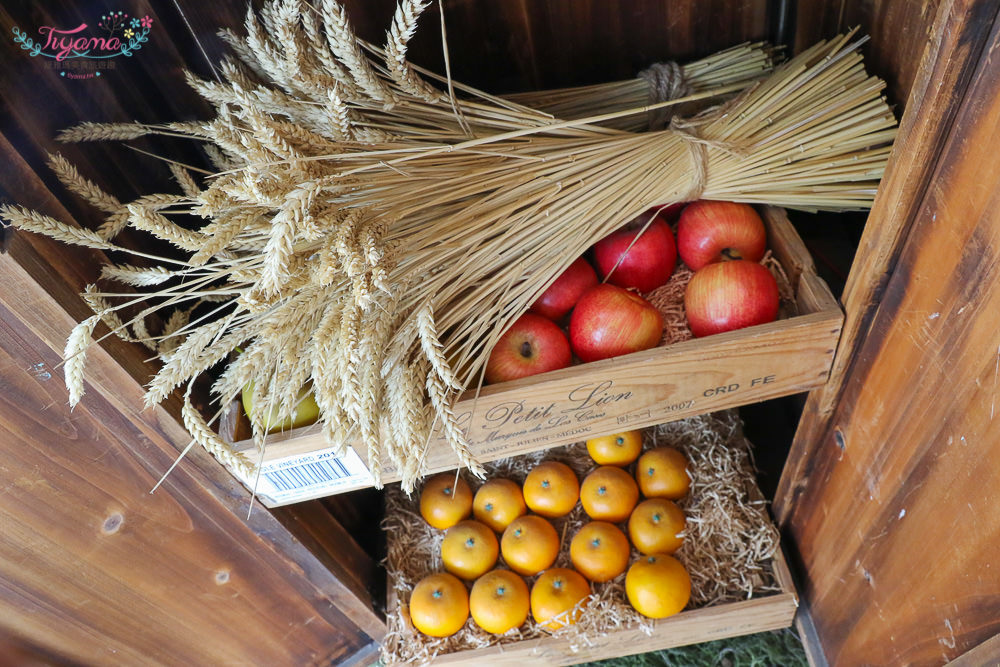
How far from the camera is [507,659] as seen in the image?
1.17 metres

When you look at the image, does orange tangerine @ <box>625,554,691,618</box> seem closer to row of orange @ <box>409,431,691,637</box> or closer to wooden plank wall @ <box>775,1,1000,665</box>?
row of orange @ <box>409,431,691,637</box>

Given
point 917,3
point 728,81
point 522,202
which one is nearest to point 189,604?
point 522,202

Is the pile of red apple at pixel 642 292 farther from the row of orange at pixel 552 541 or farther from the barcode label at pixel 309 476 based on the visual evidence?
the row of orange at pixel 552 541

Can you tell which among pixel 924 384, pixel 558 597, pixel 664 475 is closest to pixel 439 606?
pixel 558 597

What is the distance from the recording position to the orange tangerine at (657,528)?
1.18 metres

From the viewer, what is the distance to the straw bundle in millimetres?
640

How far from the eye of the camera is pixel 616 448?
Result: 4.11ft

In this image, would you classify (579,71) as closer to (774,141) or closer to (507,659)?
(774,141)

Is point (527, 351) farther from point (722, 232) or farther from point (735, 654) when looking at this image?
point (735, 654)

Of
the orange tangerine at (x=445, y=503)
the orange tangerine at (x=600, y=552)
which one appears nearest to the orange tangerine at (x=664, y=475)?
the orange tangerine at (x=600, y=552)

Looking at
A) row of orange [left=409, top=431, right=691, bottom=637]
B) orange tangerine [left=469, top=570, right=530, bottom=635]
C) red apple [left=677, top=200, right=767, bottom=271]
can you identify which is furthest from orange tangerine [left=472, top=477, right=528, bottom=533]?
red apple [left=677, top=200, right=767, bottom=271]

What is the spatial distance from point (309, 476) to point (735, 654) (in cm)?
89

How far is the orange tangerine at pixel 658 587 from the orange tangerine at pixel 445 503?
1.09 feet

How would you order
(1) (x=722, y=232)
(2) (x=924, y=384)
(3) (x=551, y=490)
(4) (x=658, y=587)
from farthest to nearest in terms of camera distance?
(3) (x=551, y=490) < (4) (x=658, y=587) < (1) (x=722, y=232) < (2) (x=924, y=384)
